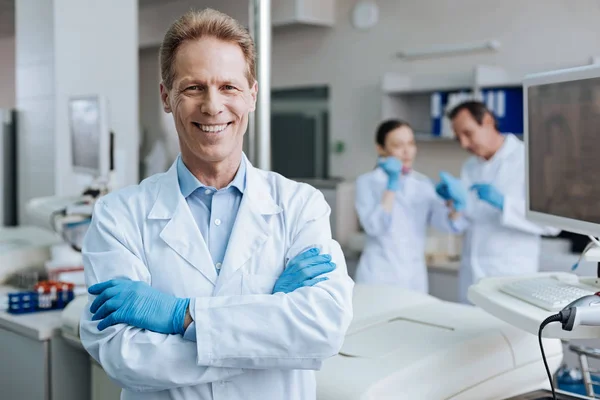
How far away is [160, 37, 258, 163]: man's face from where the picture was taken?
3.91 ft

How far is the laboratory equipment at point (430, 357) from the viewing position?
1.31 meters

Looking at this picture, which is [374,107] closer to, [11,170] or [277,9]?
[277,9]

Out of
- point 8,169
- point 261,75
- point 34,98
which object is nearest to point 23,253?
point 8,169

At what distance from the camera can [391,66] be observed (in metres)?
5.65

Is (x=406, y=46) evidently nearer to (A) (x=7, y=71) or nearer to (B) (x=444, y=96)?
(B) (x=444, y=96)

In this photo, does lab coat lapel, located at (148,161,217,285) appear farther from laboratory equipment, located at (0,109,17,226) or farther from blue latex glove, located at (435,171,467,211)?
laboratory equipment, located at (0,109,17,226)

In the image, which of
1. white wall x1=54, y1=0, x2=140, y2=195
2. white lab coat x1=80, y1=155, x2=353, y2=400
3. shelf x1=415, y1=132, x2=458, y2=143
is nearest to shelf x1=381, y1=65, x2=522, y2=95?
shelf x1=415, y1=132, x2=458, y2=143

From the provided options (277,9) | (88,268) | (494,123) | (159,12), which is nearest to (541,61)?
(494,123)

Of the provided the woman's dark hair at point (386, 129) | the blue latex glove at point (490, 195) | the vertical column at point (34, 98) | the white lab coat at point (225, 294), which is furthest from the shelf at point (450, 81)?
A: the white lab coat at point (225, 294)

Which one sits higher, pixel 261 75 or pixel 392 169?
pixel 261 75

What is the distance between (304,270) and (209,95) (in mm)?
342

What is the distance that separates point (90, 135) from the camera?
276 centimetres

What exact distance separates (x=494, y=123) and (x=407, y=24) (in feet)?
8.22

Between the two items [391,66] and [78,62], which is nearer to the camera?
[78,62]
